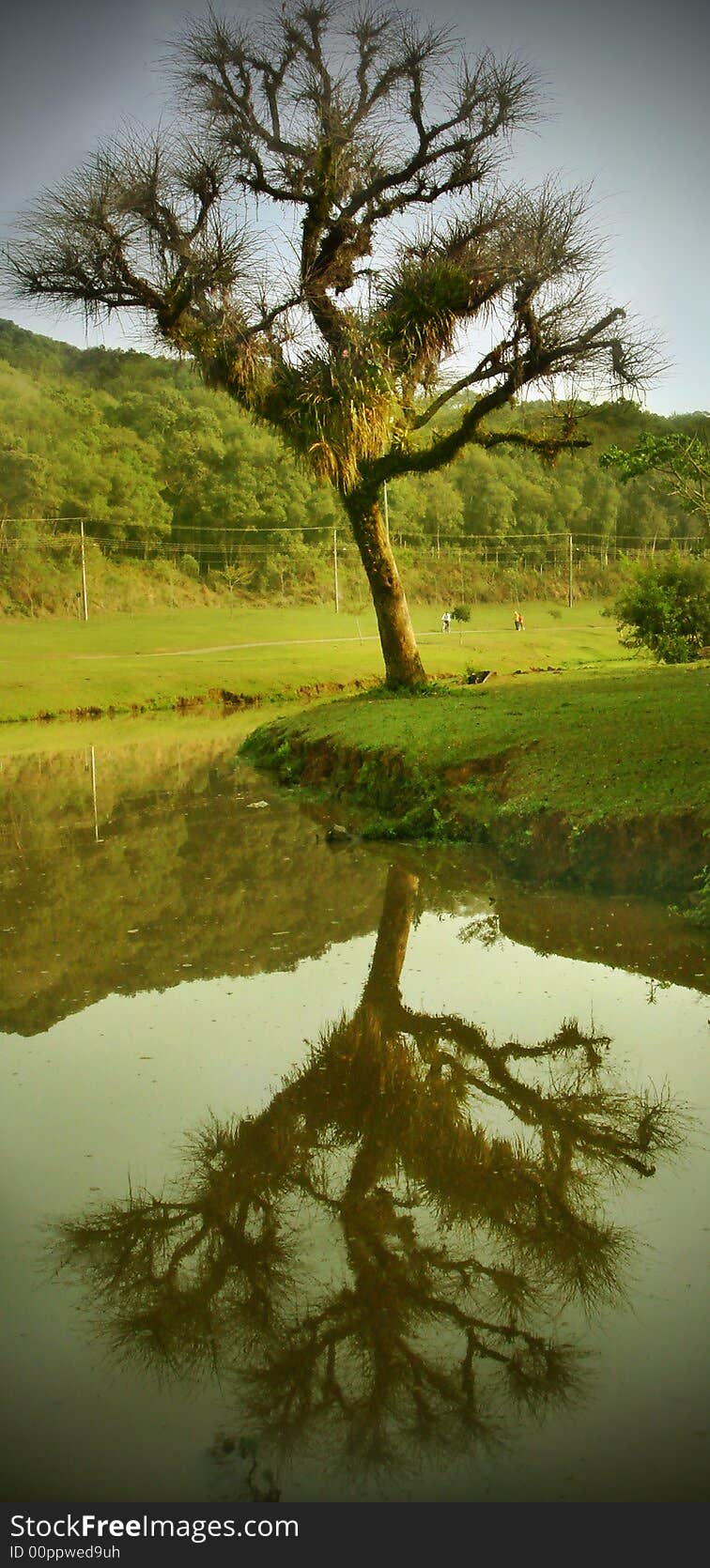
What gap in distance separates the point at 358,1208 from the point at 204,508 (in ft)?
212

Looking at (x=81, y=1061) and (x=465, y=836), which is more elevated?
(x=465, y=836)

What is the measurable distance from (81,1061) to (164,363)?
8888 cm

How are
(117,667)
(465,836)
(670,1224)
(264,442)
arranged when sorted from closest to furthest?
(670,1224)
(465,836)
(117,667)
(264,442)

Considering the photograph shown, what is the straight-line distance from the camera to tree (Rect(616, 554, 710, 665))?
2545cm

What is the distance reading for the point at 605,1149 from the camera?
4.75 m

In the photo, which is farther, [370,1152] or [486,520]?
[486,520]

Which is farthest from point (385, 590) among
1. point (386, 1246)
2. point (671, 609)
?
point (386, 1246)

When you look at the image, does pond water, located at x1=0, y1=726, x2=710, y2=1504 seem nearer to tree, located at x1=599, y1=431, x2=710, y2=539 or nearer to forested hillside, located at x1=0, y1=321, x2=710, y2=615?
tree, located at x1=599, y1=431, x2=710, y2=539

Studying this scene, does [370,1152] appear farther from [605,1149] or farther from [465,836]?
[465,836]

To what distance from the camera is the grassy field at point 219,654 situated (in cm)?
2903

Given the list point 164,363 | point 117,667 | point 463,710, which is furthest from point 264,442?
point 463,710

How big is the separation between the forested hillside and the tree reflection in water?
47314mm

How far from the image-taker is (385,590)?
768 inches

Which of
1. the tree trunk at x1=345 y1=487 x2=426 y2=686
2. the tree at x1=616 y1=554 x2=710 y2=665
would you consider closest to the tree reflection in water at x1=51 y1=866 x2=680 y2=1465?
the tree trunk at x1=345 y1=487 x2=426 y2=686
